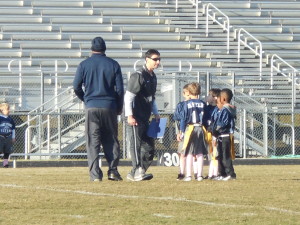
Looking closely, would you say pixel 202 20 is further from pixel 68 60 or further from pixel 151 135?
pixel 151 135

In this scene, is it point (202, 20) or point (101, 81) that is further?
point (202, 20)

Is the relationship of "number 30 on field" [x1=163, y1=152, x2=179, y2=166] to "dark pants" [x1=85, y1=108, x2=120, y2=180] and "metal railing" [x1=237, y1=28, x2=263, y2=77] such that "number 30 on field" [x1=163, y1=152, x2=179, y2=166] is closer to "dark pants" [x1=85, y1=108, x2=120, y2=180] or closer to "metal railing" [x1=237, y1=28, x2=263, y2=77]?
"metal railing" [x1=237, y1=28, x2=263, y2=77]

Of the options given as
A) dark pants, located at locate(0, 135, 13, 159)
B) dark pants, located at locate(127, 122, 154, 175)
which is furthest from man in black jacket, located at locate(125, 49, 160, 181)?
dark pants, located at locate(0, 135, 13, 159)

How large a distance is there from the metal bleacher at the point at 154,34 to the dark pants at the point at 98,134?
1699cm

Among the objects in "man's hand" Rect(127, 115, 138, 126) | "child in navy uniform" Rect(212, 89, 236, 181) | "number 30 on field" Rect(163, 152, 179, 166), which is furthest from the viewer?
"number 30 on field" Rect(163, 152, 179, 166)

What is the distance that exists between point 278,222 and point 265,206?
1.36 m

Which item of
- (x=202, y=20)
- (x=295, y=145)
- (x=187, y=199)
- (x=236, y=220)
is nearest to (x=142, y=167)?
(x=187, y=199)

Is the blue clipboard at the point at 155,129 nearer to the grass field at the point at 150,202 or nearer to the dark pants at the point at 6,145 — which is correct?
the grass field at the point at 150,202

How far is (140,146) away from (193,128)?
2.87ft

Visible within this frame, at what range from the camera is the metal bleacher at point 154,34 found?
3303cm

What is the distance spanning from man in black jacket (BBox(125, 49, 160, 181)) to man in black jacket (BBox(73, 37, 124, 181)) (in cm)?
26

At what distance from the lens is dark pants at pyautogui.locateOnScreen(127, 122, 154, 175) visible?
1423 centimetres

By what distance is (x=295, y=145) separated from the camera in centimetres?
2836

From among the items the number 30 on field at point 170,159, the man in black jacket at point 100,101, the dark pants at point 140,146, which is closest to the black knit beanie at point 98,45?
the man in black jacket at point 100,101
